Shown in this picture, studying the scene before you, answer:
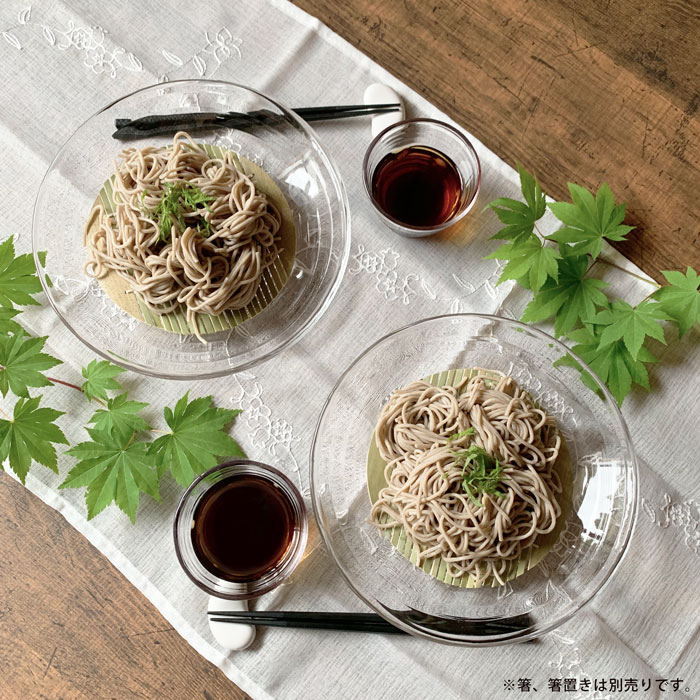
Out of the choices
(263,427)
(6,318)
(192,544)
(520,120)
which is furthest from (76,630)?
(520,120)

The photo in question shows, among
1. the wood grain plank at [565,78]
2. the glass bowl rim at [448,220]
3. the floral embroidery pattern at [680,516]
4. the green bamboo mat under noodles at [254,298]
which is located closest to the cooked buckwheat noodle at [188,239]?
the green bamboo mat under noodles at [254,298]

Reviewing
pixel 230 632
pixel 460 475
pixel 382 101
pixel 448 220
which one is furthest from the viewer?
pixel 382 101

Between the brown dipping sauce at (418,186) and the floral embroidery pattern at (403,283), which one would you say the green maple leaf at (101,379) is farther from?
the brown dipping sauce at (418,186)

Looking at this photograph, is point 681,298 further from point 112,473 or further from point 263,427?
point 112,473

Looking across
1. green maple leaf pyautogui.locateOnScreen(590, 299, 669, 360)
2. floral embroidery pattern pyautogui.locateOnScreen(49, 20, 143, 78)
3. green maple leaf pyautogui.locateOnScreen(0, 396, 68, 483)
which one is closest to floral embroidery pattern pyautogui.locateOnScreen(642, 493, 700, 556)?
green maple leaf pyautogui.locateOnScreen(590, 299, 669, 360)

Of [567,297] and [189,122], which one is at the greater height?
[567,297]
